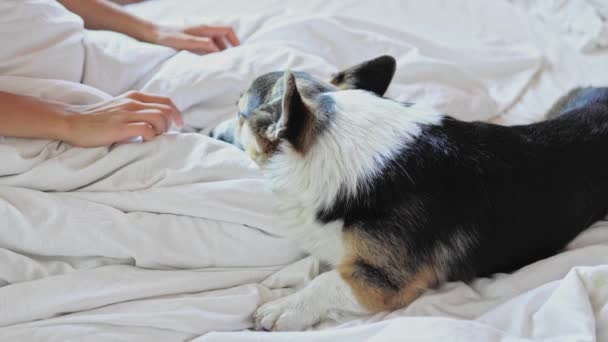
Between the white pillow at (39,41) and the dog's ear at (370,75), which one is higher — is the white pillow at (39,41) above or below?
below

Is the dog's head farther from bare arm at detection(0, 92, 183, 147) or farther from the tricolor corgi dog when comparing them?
bare arm at detection(0, 92, 183, 147)

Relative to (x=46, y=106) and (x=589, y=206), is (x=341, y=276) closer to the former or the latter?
(x=589, y=206)

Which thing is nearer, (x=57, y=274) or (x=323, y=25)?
(x=57, y=274)

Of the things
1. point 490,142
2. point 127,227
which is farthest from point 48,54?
point 490,142

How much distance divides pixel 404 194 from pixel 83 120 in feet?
2.69

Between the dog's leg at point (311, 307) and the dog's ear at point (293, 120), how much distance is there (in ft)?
1.10

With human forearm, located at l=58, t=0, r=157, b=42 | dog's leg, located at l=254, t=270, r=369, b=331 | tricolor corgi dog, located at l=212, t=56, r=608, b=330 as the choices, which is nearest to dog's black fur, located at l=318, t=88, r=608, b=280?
tricolor corgi dog, located at l=212, t=56, r=608, b=330

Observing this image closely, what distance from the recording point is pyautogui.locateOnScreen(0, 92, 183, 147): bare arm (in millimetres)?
1257

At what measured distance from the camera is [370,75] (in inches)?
59.8

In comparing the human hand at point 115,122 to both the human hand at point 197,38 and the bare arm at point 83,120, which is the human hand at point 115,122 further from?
the human hand at point 197,38

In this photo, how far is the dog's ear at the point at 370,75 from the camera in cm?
151

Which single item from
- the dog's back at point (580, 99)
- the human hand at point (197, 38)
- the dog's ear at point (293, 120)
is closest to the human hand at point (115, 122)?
the dog's ear at point (293, 120)

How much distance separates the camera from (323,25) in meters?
1.96

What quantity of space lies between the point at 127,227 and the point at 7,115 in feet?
1.29
